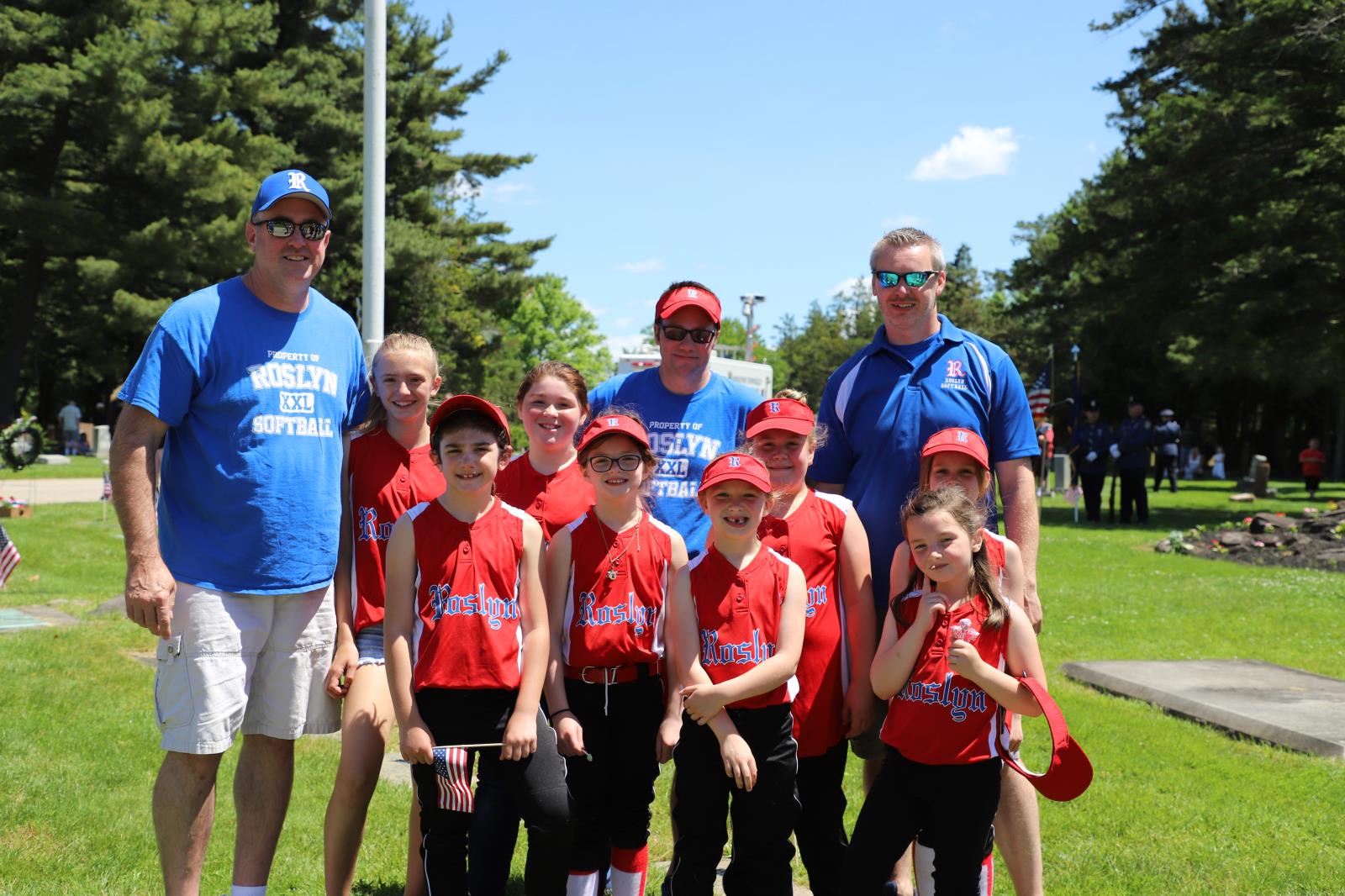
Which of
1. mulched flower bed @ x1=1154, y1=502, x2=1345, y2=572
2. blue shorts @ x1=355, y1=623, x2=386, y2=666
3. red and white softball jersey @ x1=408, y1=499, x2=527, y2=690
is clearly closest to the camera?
red and white softball jersey @ x1=408, y1=499, x2=527, y2=690

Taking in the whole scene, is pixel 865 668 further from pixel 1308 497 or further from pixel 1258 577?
pixel 1308 497

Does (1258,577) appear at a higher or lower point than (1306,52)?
lower

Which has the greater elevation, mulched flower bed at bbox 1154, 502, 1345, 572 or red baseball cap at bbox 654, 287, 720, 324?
red baseball cap at bbox 654, 287, 720, 324

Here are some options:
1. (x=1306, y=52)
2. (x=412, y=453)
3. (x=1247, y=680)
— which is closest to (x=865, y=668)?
(x=412, y=453)

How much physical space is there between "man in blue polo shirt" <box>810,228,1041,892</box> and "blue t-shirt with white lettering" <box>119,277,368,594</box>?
1.91m

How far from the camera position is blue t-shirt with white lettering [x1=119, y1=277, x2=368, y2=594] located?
3.65m

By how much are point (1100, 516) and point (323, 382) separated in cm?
2105

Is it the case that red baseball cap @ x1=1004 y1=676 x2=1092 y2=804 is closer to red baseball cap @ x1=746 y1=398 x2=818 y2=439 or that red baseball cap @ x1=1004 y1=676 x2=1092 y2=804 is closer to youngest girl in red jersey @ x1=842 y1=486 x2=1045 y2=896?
youngest girl in red jersey @ x1=842 y1=486 x2=1045 y2=896

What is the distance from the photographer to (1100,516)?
22.5 metres

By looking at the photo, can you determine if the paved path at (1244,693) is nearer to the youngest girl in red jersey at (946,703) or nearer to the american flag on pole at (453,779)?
the youngest girl in red jersey at (946,703)

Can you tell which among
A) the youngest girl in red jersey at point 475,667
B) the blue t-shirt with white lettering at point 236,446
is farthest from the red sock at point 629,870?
the blue t-shirt with white lettering at point 236,446

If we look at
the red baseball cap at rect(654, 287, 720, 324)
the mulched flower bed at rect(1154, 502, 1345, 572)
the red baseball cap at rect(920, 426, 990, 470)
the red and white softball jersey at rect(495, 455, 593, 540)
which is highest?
the red baseball cap at rect(654, 287, 720, 324)

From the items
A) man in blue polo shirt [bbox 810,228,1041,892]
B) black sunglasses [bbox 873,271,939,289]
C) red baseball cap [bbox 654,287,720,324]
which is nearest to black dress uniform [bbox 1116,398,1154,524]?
man in blue polo shirt [bbox 810,228,1041,892]

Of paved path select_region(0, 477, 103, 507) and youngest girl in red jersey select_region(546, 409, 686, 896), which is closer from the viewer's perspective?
youngest girl in red jersey select_region(546, 409, 686, 896)
